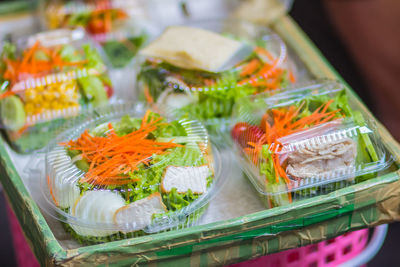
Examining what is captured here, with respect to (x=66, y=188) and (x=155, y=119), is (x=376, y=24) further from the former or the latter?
(x=66, y=188)

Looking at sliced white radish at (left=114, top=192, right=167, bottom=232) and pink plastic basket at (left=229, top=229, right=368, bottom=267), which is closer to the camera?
sliced white radish at (left=114, top=192, right=167, bottom=232)

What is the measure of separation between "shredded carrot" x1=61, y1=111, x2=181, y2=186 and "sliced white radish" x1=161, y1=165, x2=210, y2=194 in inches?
2.5

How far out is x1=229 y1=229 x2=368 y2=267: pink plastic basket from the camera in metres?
1.31

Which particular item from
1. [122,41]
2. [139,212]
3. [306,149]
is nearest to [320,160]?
[306,149]

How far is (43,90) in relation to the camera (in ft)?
5.06

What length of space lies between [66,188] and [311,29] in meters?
2.44

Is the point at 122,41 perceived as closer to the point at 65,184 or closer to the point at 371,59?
the point at 65,184

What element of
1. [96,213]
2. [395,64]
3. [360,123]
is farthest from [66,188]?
[395,64]

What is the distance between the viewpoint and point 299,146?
1259 mm

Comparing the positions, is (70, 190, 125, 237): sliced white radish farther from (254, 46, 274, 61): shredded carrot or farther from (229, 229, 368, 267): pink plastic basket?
(254, 46, 274, 61): shredded carrot

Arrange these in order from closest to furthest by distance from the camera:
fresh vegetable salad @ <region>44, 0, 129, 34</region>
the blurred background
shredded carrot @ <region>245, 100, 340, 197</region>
Result: shredded carrot @ <region>245, 100, 340, 197</region>, fresh vegetable salad @ <region>44, 0, 129, 34</region>, the blurred background

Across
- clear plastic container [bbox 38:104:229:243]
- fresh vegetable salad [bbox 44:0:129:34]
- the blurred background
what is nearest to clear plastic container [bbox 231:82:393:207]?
clear plastic container [bbox 38:104:229:243]

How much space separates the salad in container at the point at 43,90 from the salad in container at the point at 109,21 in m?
0.27

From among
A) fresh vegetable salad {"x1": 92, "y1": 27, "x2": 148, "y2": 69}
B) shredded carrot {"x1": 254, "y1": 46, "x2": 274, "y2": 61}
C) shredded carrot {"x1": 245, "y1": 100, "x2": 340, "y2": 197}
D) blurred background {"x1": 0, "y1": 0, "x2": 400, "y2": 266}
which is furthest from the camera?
blurred background {"x1": 0, "y1": 0, "x2": 400, "y2": 266}
